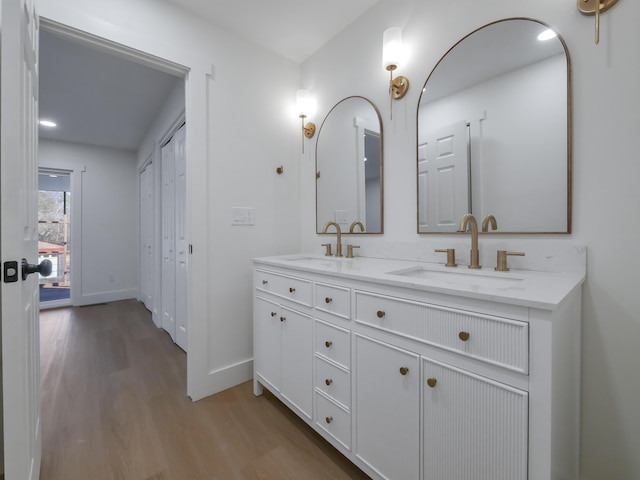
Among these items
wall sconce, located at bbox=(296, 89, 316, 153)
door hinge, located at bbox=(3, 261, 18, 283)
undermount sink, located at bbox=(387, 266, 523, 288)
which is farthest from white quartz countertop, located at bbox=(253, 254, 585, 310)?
wall sconce, located at bbox=(296, 89, 316, 153)

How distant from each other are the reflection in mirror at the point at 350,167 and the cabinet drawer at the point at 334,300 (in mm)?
648

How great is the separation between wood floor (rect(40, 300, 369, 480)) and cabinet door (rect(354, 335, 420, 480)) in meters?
0.28

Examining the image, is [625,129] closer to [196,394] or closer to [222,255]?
[222,255]

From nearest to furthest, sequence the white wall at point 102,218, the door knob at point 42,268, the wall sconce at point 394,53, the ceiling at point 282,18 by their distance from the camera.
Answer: the door knob at point 42,268 → the wall sconce at point 394,53 → the ceiling at point 282,18 → the white wall at point 102,218

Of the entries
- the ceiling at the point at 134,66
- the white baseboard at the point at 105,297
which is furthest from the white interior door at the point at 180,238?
the white baseboard at the point at 105,297

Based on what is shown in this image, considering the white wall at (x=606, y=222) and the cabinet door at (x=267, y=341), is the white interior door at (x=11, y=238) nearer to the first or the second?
the cabinet door at (x=267, y=341)

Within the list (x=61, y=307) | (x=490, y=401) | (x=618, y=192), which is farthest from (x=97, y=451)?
(x=61, y=307)

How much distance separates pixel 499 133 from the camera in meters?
1.28

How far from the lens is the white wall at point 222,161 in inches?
69.4

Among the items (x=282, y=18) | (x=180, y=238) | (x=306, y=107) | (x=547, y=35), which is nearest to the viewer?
(x=547, y=35)

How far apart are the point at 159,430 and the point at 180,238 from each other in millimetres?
1550

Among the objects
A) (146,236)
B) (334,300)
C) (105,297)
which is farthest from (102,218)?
(334,300)

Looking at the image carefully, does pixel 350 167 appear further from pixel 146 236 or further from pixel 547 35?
pixel 146 236

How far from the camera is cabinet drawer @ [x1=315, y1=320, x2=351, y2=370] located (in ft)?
4.10
